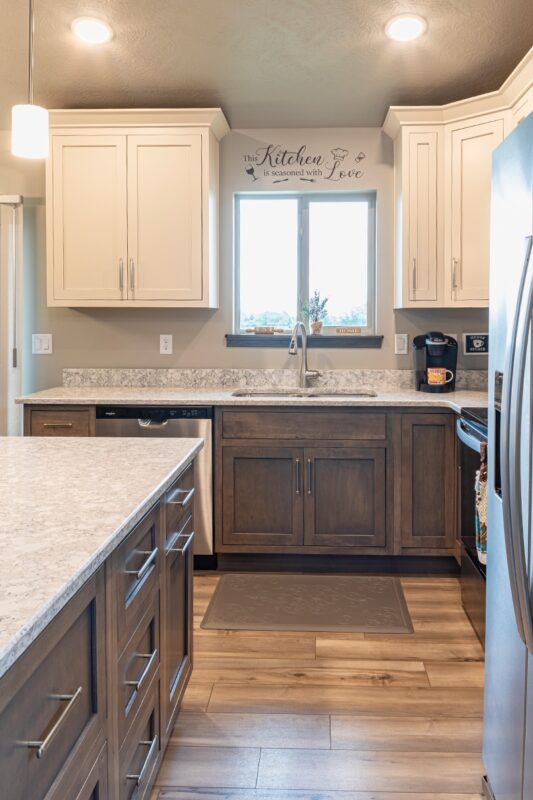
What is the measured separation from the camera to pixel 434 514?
10.7ft

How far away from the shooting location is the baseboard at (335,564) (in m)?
3.36

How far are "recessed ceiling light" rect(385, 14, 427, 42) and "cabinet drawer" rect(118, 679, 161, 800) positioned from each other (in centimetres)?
257

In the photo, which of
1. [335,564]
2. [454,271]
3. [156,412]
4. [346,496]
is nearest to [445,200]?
[454,271]

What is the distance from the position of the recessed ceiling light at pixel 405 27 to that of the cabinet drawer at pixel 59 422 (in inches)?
86.8

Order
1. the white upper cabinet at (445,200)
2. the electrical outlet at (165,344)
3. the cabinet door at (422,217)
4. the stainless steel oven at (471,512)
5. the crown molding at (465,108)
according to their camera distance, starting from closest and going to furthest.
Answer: the stainless steel oven at (471,512)
the crown molding at (465,108)
the white upper cabinet at (445,200)
the cabinet door at (422,217)
the electrical outlet at (165,344)

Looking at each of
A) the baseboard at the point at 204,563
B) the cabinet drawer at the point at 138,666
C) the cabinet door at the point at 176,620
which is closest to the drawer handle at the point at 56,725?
the cabinet drawer at the point at 138,666

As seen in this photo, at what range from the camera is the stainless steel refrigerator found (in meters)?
1.21

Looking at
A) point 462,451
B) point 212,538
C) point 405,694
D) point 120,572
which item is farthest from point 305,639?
point 120,572

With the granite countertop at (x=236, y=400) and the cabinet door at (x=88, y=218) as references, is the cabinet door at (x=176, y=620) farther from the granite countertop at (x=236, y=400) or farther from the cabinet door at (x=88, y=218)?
the cabinet door at (x=88, y=218)

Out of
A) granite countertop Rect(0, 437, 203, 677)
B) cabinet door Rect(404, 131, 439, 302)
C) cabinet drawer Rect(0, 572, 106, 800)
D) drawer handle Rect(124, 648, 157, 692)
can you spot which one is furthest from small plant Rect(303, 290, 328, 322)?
cabinet drawer Rect(0, 572, 106, 800)

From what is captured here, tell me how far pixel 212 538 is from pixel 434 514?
44.3 inches

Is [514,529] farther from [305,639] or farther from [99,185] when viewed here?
[99,185]

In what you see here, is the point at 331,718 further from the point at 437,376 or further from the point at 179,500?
the point at 437,376

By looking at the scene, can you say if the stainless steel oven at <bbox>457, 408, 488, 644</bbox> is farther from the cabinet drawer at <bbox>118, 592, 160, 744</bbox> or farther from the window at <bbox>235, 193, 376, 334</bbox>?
the cabinet drawer at <bbox>118, 592, 160, 744</bbox>
